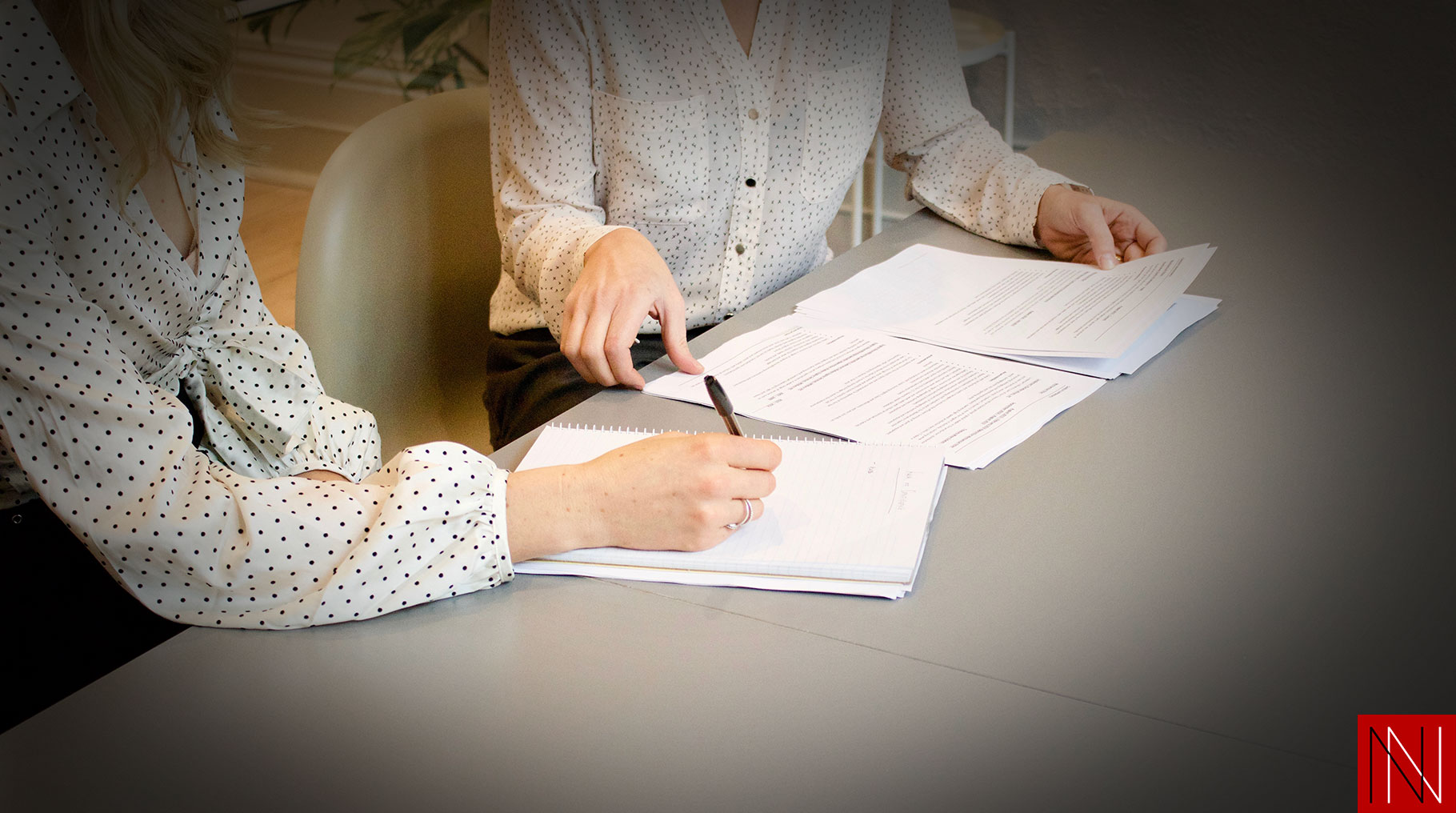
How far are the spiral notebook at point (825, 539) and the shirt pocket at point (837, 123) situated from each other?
1.94 feet

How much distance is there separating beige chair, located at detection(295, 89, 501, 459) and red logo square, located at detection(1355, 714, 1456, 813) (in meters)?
0.93

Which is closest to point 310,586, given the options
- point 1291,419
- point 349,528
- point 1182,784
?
point 349,528

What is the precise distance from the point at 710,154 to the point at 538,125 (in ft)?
0.63

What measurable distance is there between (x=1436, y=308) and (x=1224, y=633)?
0.51 metres

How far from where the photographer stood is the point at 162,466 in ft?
2.03

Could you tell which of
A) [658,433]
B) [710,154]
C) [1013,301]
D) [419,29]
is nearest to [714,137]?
[710,154]

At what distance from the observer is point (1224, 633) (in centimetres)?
54

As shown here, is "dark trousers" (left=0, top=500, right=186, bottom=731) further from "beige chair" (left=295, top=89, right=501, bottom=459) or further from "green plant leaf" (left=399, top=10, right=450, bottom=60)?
"green plant leaf" (left=399, top=10, right=450, bottom=60)

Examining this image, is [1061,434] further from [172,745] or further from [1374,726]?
[172,745]

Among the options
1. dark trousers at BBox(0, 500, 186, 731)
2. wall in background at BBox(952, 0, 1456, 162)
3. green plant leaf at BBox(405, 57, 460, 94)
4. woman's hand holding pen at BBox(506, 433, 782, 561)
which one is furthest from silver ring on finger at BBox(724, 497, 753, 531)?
green plant leaf at BBox(405, 57, 460, 94)

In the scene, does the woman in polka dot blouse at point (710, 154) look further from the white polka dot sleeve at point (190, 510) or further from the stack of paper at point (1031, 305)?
the white polka dot sleeve at point (190, 510)

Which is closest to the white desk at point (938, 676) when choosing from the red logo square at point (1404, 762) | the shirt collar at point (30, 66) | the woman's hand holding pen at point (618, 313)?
the red logo square at point (1404, 762)

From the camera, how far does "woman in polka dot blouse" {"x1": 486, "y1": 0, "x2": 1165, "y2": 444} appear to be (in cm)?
106

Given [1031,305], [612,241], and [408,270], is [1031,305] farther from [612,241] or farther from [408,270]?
[408,270]
